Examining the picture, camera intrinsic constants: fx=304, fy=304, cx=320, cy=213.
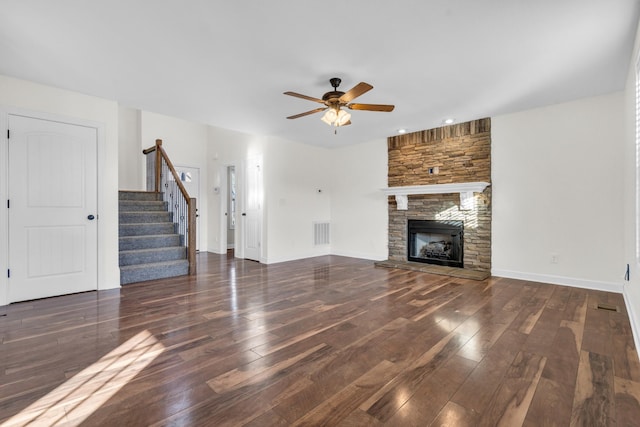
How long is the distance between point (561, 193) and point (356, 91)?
346 cm

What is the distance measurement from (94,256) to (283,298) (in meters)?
2.62

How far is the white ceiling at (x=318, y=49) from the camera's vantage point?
2.29 metres

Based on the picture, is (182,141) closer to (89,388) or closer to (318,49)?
(318,49)

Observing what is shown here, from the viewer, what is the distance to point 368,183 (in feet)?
22.0

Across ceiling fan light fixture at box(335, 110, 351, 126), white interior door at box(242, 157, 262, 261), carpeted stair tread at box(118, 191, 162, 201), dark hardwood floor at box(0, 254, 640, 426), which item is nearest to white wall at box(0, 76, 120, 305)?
dark hardwood floor at box(0, 254, 640, 426)

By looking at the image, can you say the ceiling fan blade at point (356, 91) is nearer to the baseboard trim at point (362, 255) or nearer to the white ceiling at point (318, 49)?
the white ceiling at point (318, 49)

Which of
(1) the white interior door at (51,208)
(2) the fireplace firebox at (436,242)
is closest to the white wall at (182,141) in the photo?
(1) the white interior door at (51,208)

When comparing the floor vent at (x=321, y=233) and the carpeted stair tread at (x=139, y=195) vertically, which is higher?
the carpeted stair tread at (x=139, y=195)

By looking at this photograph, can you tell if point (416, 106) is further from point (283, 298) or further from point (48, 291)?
point (48, 291)

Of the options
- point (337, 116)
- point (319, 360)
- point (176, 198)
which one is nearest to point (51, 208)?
point (176, 198)

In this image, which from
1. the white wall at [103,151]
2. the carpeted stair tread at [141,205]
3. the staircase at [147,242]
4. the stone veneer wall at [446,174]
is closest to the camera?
the white wall at [103,151]

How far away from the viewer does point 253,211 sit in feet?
21.8

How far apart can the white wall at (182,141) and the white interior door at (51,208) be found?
3.79 metres

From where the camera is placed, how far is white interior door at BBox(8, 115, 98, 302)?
11.6 ft
